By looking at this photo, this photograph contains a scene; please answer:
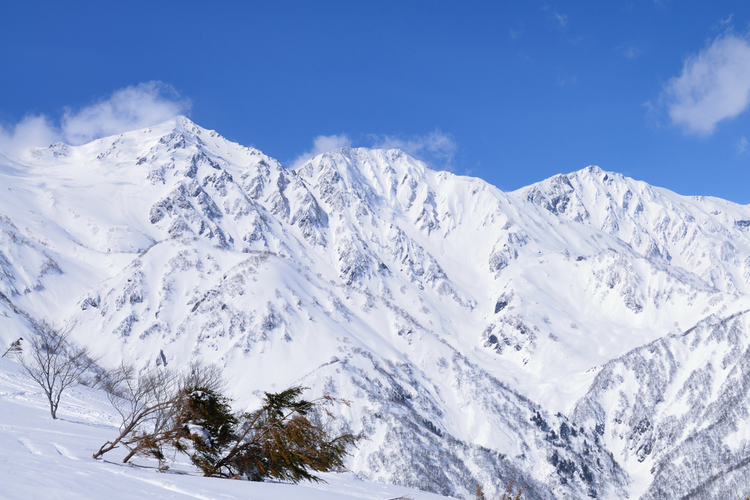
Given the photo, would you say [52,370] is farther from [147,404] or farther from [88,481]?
[88,481]

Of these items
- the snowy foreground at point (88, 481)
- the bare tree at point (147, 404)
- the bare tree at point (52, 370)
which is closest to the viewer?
the snowy foreground at point (88, 481)

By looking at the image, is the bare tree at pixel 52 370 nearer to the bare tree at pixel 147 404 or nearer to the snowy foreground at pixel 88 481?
the bare tree at pixel 147 404

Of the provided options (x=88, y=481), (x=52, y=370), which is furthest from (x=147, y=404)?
(x=88, y=481)

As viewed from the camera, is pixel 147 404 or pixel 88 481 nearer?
pixel 88 481

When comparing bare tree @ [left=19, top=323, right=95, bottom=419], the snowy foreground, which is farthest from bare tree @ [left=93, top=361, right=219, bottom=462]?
bare tree @ [left=19, top=323, right=95, bottom=419]

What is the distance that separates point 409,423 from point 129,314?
9959 cm

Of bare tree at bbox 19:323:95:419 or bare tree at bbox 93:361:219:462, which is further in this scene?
bare tree at bbox 19:323:95:419

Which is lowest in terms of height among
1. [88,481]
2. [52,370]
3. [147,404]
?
[147,404]

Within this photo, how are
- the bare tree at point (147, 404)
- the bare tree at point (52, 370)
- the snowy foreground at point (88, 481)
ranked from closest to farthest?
the snowy foreground at point (88, 481), the bare tree at point (147, 404), the bare tree at point (52, 370)

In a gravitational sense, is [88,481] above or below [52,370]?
above

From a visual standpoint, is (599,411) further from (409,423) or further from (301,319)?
(301,319)

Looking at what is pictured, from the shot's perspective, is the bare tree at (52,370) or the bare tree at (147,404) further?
the bare tree at (52,370)

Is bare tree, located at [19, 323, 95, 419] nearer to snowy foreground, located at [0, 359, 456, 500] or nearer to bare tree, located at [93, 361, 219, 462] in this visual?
bare tree, located at [93, 361, 219, 462]

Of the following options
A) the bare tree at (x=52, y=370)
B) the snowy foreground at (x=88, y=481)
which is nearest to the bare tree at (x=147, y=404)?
the snowy foreground at (x=88, y=481)
